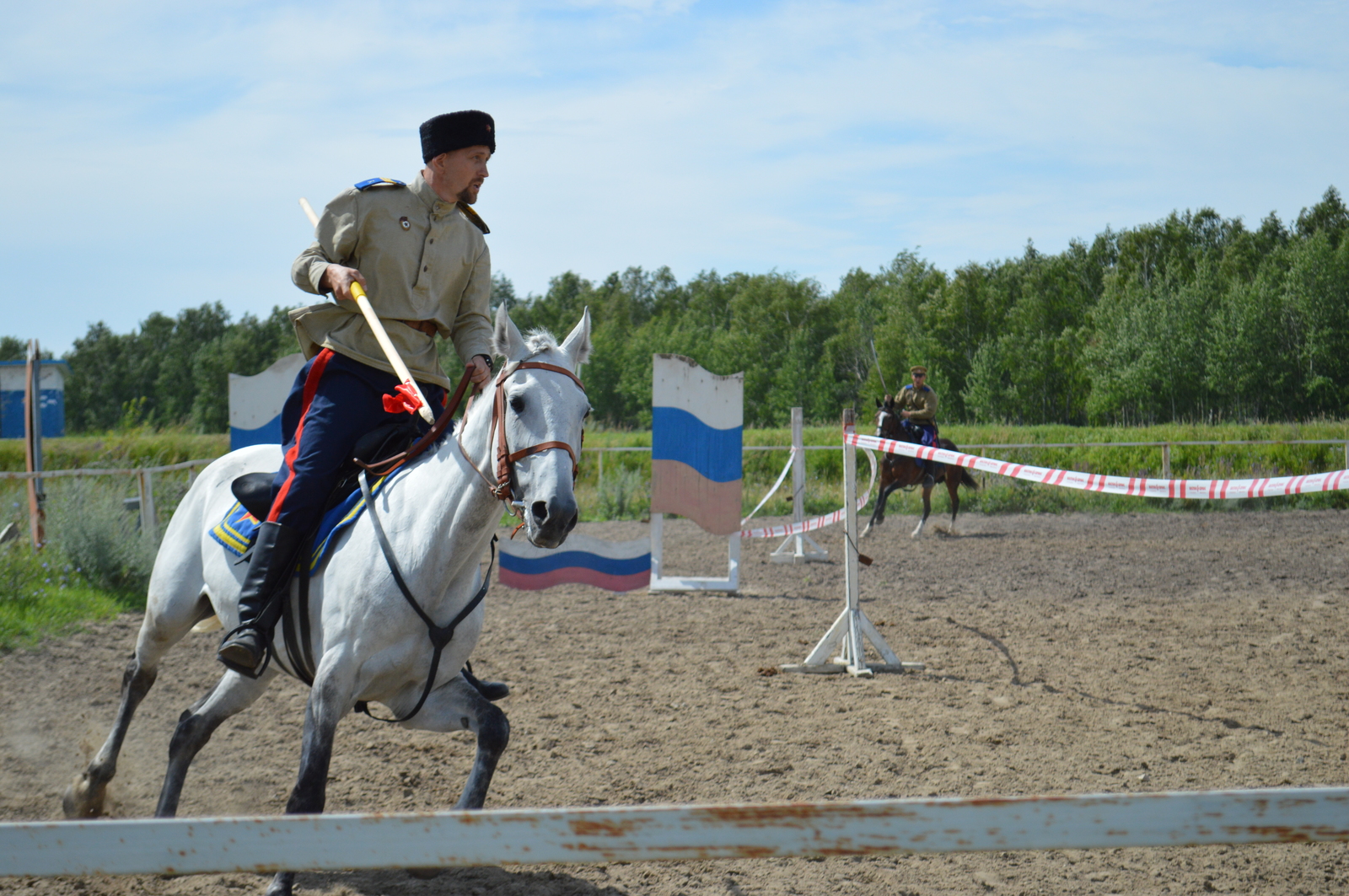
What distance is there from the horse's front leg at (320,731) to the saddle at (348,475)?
63cm

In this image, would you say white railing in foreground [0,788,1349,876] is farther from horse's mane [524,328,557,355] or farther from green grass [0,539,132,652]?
green grass [0,539,132,652]

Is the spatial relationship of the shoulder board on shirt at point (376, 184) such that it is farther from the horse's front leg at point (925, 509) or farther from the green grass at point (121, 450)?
the green grass at point (121, 450)

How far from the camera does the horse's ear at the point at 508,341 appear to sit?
9.11 feet

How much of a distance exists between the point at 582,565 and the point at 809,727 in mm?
3841

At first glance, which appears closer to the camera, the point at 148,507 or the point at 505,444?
the point at 505,444

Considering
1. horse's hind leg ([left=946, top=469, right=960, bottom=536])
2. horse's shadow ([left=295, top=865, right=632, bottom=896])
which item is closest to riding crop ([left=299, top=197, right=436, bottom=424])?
horse's shadow ([left=295, top=865, right=632, bottom=896])

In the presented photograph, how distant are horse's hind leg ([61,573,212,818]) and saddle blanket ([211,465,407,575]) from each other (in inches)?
17.5

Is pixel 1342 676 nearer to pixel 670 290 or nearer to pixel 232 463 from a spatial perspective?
pixel 232 463

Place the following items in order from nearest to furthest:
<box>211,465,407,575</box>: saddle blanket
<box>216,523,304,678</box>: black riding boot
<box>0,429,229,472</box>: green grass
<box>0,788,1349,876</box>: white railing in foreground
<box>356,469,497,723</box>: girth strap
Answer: <box>0,788,1349,876</box>: white railing in foreground → <box>356,469,497,723</box>: girth strap → <box>216,523,304,678</box>: black riding boot → <box>211,465,407,575</box>: saddle blanket → <box>0,429,229,472</box>: green grass

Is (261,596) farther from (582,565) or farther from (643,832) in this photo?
(582,565)

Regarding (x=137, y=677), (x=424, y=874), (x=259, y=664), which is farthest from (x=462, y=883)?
(x=137, y=677)

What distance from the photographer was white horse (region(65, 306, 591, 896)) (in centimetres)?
264

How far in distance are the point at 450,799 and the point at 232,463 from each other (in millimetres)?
1739

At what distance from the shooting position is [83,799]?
12.1 feet
